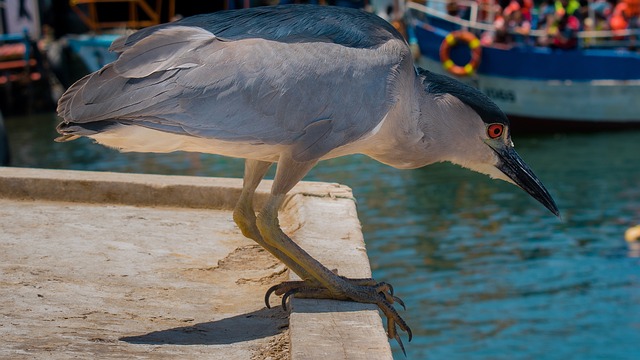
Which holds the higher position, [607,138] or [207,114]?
[207,114]

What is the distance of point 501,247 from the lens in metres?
12.7

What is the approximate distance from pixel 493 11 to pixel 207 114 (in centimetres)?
1954

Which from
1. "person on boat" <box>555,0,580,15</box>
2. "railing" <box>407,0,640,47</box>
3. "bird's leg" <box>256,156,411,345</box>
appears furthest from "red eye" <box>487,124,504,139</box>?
"person on boat" <box>555,0,580,15</box>

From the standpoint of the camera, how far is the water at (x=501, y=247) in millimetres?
9867

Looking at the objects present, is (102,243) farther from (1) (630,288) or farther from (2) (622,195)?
(2) (622,195)

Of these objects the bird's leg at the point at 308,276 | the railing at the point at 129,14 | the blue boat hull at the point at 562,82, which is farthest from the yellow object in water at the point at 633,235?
the railing at the point at 129,14

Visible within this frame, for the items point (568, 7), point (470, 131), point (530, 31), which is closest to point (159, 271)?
point (470, 131)

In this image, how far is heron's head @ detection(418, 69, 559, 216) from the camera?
16.2 ft

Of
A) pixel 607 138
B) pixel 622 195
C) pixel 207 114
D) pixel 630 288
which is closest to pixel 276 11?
pixel 207 114

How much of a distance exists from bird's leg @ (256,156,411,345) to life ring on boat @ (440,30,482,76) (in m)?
17.8

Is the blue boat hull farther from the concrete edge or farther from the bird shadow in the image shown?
the bird shadow

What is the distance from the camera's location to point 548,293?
11.0 meters

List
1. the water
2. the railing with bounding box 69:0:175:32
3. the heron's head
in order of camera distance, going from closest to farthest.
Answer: the heron's head → the water → the railing with bounding box 69:0:175:32

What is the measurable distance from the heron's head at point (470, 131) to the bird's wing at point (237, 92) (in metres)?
0.53
